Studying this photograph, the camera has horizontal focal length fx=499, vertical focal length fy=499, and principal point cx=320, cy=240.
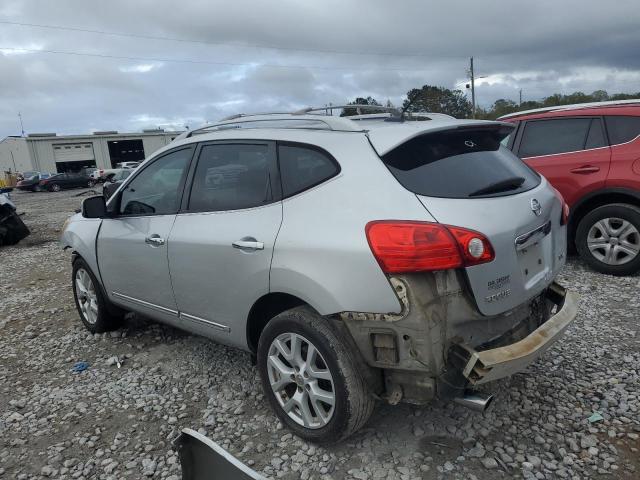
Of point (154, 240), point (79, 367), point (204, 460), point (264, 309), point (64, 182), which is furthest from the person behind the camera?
point (64, 182)

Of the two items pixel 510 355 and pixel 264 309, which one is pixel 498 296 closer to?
pixel 510 355

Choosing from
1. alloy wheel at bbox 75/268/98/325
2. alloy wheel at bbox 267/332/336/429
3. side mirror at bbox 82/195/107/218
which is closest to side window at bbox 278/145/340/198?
alloy wheel at bbox 267/332/336/429

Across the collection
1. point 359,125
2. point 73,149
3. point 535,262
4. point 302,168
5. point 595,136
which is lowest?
point 535,262

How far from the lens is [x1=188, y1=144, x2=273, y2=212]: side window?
2.99 meters

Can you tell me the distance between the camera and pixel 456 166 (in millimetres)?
2645

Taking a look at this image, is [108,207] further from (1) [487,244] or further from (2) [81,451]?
(1) [487,244]

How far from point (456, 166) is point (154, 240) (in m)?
2.15

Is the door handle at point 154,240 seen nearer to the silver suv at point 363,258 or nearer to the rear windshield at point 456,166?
the silver suv at point 363,258

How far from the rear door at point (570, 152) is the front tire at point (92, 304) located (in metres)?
4.83

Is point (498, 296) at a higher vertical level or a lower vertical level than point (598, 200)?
higher

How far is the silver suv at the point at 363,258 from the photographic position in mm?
2303

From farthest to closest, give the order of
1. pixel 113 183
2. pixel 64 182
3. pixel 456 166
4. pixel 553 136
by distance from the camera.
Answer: pixel 64 182
pixel 113 183
pixel 553 136
pixel 456 166

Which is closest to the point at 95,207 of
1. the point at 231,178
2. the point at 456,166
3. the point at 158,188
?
the point at 158,188

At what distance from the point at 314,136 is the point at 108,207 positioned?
2141mm
